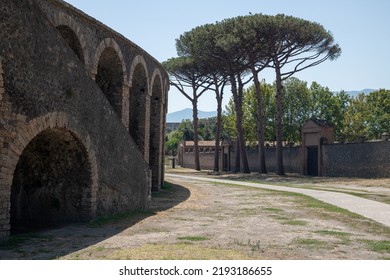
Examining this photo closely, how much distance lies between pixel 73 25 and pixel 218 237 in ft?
23.9

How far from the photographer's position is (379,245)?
7887 mm

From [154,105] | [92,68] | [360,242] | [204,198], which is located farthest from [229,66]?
[360,242]

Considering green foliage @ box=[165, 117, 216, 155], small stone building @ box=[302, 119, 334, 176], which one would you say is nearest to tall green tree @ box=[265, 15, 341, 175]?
small stone building @ box=[302, 119, 334, 176]

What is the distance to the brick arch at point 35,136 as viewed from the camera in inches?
298

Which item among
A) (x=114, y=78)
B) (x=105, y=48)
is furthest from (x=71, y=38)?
(x=114, y=78)

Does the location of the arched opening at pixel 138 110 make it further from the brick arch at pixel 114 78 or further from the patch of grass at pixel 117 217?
the patch of grass at pixel 117 217

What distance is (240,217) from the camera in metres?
11.7

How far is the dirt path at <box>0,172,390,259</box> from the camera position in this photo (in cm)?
695

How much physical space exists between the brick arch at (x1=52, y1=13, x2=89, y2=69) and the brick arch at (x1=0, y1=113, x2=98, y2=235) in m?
3.53

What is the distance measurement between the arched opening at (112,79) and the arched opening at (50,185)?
5.49 meters

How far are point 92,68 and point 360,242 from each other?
29.3ft

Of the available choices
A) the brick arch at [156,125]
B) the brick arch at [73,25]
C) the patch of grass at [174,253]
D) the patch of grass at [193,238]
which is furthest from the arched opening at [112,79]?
the patch of grass at [174,253]

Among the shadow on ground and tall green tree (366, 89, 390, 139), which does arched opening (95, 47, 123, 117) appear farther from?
tall green tree (366, 89, 390, 139)

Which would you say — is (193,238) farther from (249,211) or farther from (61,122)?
(249,211)
